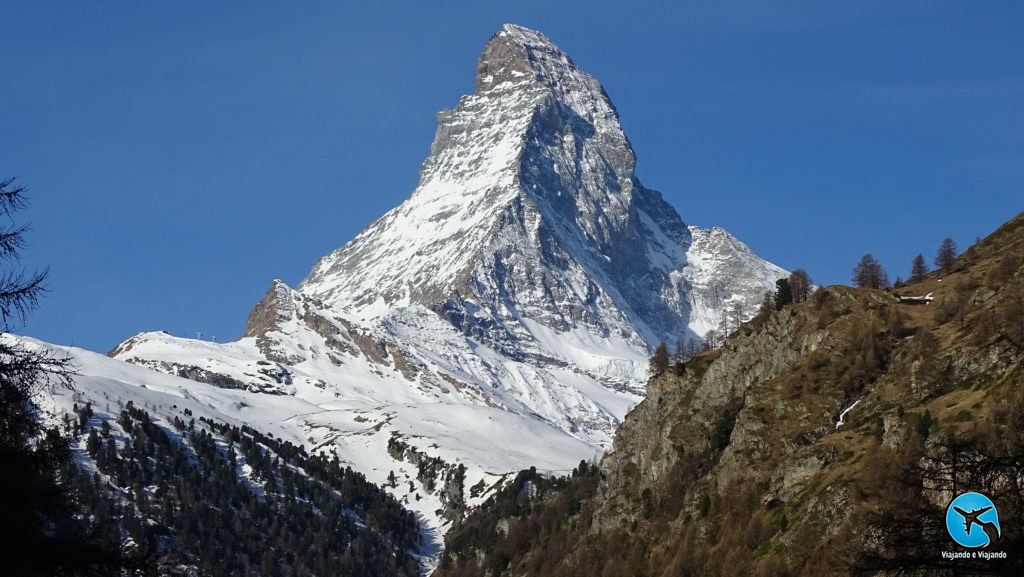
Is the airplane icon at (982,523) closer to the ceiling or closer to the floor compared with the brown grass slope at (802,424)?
closer to the floor

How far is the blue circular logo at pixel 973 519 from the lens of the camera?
2278cm

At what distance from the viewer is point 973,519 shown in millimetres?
23516

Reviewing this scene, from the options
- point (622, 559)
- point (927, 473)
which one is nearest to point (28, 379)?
point (927, 473)

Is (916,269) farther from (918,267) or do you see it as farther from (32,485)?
(32,485)

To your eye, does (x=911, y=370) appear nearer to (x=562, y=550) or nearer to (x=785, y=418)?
(x=785, y=418)

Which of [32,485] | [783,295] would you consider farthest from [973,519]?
[783,295]

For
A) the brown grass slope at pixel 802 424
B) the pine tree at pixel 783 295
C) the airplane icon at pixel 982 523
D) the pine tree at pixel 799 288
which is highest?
the pine tree at pixel 799 288

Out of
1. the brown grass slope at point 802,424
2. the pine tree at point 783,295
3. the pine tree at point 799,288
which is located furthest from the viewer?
the pine tree at point 799,288

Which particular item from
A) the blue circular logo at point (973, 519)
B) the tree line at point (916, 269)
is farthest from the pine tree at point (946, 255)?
the blue circular logo at point (973, 519)

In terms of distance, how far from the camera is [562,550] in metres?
181

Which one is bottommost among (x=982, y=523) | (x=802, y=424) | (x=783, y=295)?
(x=982, y=523)

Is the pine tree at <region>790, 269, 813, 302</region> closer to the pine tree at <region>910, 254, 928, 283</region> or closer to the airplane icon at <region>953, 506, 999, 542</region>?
the pine tree at <region>910, 254, 928, 283</region>

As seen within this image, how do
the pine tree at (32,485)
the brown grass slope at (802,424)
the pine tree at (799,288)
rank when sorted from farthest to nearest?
the pine tree at (799,288) → the brown grass slope at (802,424) → the pine tree at (32,485)

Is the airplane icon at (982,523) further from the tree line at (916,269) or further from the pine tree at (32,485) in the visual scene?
the tree line at (916,269)
